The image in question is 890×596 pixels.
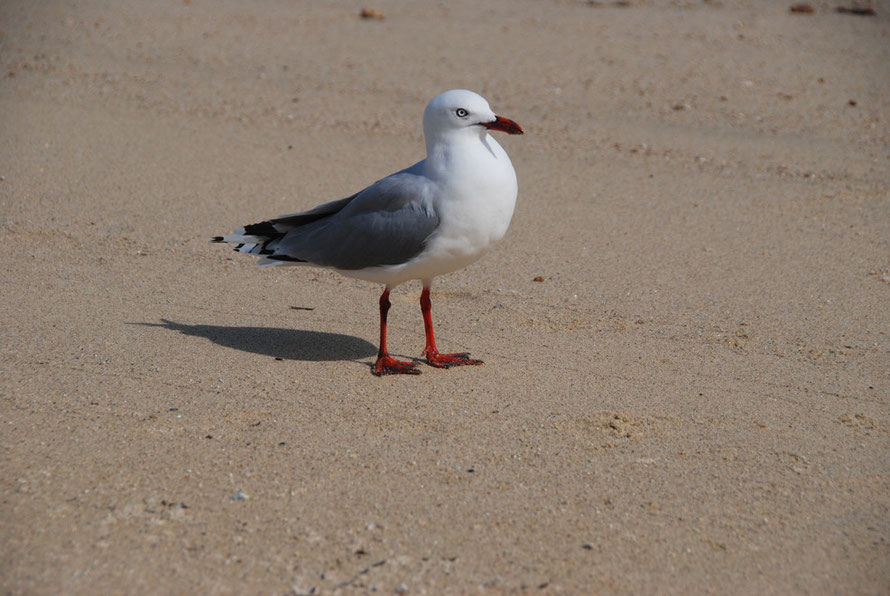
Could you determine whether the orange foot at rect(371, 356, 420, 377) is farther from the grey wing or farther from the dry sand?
the grey wing

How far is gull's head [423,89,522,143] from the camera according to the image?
465 centimetres

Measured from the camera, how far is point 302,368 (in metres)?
5.01

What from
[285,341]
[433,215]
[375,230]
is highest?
[433,215]

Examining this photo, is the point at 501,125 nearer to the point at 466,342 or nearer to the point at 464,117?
the point at 464,117

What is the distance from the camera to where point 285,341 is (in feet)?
17.6

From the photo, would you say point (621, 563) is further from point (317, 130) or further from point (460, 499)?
point (317, 130)

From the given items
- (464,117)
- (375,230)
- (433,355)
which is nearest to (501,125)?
(464,117)

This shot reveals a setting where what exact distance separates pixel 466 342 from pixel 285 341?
1036 mm

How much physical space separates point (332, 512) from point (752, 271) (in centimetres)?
386

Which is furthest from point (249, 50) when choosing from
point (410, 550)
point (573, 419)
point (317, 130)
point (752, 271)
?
point (410, 550)

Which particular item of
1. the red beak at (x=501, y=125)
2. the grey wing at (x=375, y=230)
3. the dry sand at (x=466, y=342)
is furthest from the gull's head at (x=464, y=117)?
the dry sand at (x=466, y=342)

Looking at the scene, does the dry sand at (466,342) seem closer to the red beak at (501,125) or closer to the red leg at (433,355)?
the red leg at (433,355)

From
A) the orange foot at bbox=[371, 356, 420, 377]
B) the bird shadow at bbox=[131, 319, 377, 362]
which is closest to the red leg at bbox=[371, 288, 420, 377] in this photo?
the orange foot at bbox=[371, 356, 420, 377]

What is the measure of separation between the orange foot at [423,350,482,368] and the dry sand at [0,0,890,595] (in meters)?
0.06
